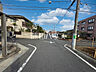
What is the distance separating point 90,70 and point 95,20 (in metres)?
30.4

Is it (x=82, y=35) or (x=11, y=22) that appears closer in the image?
(x=11, y=22)

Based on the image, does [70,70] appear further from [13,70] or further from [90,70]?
[13,70]

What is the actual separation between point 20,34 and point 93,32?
30.3 metres

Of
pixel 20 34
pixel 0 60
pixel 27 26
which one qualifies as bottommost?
pixel 0 60

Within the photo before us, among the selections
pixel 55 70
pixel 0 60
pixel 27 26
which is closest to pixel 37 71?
pixel 55 70

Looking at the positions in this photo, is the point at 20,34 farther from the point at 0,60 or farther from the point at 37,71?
the point at 37,71

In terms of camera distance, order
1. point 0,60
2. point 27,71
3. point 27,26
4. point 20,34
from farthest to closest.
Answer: point 27,26 → point 20,34 → point 0,60 → point 27,71

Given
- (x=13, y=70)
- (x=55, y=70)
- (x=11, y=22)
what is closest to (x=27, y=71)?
(x=13, y=70)

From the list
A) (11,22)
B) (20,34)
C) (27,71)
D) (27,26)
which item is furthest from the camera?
(27,26)

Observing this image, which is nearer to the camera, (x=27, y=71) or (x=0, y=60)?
(x=27, y=71)

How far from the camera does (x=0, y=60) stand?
3.83 metres

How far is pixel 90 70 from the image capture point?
10.3 feet

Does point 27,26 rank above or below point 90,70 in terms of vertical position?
above

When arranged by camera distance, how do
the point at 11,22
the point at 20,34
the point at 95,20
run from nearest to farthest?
the point at 20,34 < the point at 11,22 < the point at 95,20
